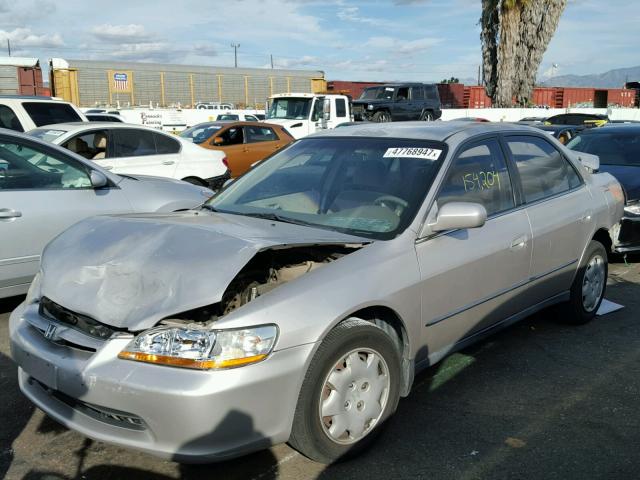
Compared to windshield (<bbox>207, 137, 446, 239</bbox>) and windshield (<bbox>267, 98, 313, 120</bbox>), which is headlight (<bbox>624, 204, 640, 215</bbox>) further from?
windshield (<bbox>267, 98, 313, 120</bbox>)

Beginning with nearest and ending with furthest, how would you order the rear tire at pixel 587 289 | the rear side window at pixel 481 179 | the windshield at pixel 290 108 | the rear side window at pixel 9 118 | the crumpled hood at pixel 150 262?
the crumpled hood at pixel 150 262
the rear side window at pixel 481 179
the rear tire at pixel 587 289
the rear side window at pixel 9 118
the windshield at pixel 290 108

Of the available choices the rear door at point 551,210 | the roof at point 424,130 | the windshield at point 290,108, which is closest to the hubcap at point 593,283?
the rear door at point 551,210

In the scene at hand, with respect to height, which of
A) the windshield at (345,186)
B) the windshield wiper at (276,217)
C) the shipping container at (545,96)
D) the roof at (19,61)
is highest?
the roof at (19,61)

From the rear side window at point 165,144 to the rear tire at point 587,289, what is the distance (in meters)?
6.18

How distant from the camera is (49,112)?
10758mm

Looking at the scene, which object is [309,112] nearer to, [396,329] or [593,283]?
[593,283]

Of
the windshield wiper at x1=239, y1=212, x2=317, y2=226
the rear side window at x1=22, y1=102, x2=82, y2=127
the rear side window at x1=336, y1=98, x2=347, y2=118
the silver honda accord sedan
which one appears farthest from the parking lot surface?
the rear side window at x1=336, y1=98, x2=347, y2=118

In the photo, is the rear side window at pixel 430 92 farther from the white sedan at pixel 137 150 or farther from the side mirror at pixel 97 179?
the side mirror at pixel 97 179

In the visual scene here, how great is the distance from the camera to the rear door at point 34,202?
192 inches

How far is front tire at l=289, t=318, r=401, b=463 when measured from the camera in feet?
9.02

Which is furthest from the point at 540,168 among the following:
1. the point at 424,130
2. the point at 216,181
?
the point at 216,181

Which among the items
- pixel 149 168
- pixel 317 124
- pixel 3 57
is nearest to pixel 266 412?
pixel 149 168

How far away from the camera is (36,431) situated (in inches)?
132

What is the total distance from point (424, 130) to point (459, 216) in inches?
37.7
